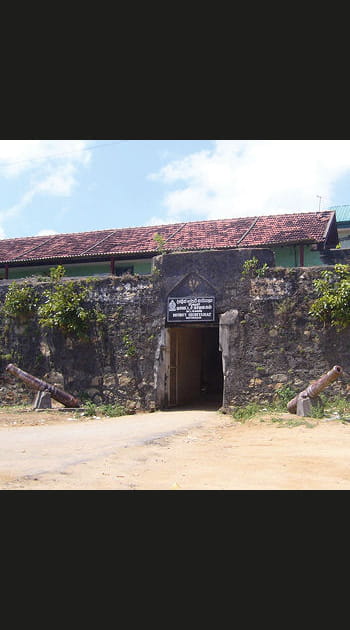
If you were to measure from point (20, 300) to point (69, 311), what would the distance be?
62.7 inches

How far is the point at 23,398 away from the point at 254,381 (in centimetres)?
600

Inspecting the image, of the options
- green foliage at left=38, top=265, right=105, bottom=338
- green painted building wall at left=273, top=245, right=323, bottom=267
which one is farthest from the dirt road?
green painted building wall at left=273, top=245, right=323, bottom=267

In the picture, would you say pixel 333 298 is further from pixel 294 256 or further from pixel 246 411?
pixel 294 256

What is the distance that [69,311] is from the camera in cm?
1425

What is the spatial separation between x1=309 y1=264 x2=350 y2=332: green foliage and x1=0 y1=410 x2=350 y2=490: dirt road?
2263mm

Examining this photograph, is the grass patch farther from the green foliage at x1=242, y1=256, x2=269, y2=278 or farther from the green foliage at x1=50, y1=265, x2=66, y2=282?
the green foliage at x1=50, y1=265, x2=66, y2=282

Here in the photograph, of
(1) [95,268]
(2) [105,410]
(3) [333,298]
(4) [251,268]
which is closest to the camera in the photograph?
(3) [333,298]

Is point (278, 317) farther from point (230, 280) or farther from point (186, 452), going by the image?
point (186, 452)

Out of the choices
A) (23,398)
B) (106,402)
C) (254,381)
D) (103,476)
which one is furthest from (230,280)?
(103,476)

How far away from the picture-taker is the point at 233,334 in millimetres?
12781

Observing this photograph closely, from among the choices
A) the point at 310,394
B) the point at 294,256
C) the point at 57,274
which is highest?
the point at 294,256

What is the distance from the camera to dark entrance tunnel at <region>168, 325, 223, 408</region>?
14.4 m

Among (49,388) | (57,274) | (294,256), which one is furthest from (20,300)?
(294,256)

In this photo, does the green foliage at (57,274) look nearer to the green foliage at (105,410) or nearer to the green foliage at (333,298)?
the green foliage at (105,410)
